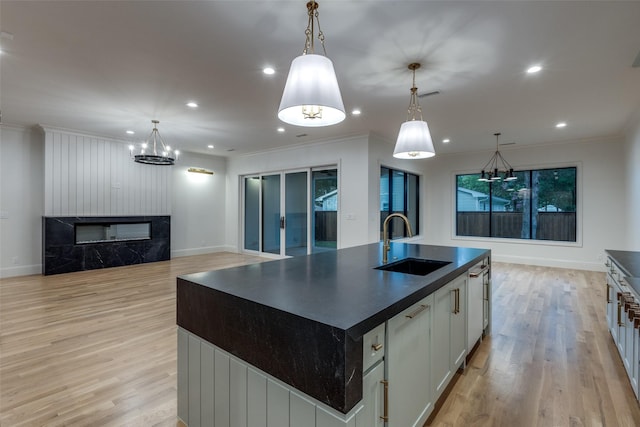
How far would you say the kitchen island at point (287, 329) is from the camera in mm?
1055

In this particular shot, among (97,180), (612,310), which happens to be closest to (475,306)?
(612,310)

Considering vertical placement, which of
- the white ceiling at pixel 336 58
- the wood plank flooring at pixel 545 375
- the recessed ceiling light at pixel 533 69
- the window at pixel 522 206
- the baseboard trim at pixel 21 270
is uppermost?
the white ceiling at pixel 336 58

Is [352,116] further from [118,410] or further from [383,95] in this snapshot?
[118,410]

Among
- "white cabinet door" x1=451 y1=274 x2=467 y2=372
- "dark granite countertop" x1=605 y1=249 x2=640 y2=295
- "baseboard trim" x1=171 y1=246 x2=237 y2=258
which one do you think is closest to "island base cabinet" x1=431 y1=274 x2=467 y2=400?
"white cabinet door" x1=451 y1=274 x2=467 y2=372

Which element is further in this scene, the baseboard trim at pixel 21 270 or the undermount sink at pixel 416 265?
the baseboard trim at pixel 21 270

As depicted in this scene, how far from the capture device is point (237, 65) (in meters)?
3.13

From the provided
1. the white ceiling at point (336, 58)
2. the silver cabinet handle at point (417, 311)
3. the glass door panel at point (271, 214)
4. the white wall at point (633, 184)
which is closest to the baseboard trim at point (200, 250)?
the glass door panel at point (271, 214)

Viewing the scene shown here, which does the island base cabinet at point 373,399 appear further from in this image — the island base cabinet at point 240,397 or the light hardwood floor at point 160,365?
the light hardwood floor at point 160,365

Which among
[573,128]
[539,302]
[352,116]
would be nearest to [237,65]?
[352,116]

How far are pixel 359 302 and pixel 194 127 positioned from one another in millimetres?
5333

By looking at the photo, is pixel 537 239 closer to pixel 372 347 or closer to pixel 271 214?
pixel 271 214

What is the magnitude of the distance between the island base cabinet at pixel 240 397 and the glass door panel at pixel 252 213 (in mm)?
6569

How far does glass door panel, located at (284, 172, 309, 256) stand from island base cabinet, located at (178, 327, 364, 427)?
533 centimetres

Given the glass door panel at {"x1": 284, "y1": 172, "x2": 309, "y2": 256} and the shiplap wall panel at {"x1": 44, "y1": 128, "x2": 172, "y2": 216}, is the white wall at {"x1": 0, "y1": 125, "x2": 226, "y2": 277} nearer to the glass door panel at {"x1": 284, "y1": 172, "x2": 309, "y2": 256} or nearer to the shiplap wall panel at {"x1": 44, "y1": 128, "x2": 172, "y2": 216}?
the shiplap wall panel at {"x1": 44, "y1": 128, "x2": 172, "y2": 216}
